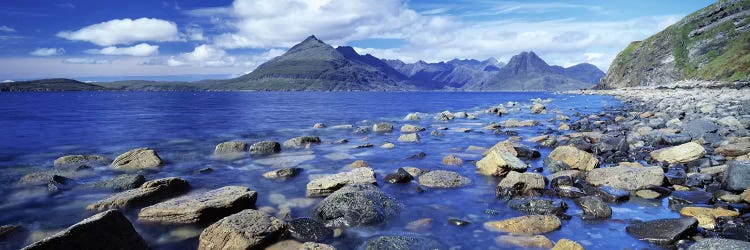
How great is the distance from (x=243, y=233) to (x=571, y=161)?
14619 millimetres

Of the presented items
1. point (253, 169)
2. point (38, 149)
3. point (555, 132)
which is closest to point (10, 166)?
point (38, 149)

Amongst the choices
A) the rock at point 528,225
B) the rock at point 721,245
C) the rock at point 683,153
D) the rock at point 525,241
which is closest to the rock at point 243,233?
the rock at point 525,241

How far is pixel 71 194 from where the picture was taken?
15.8 m

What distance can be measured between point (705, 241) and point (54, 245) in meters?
13.7

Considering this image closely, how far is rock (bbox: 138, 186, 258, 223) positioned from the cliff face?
325 feet

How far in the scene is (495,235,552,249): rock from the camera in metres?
10.1

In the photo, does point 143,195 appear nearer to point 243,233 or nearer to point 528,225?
point 243,233

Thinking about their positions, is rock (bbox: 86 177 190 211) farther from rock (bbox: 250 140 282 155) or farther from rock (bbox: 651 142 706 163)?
rock (bbox: 651 142 706 163)

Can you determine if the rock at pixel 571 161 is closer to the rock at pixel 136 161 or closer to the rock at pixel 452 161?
the rock at pixel 452 161

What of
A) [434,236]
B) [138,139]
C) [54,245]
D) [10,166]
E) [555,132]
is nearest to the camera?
[54,245]

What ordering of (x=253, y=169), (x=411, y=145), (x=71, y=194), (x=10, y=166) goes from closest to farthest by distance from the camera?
(x=71, y=194) < (x=253, y=169) < (x=10, y=166) < (x=411, y=145)

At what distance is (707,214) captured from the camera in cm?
1098

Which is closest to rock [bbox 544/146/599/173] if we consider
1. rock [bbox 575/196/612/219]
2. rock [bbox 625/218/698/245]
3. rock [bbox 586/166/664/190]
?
rock [bbox 586/166/664/190]

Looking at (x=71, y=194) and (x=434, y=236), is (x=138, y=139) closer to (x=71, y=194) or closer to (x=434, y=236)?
(x=71, y=194)
